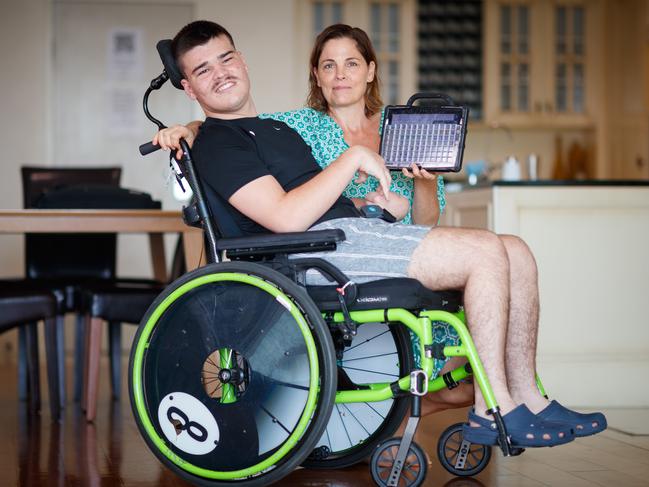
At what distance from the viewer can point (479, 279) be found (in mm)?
2061

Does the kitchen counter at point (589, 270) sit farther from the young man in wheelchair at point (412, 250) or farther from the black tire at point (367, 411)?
the young man in wheelchair at point (412, 250)

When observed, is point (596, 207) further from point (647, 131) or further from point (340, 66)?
point (647, 131)

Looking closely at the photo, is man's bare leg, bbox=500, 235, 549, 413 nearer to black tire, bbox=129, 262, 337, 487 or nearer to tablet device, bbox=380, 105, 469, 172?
tablet device, bbox=380, 105, 469, 172

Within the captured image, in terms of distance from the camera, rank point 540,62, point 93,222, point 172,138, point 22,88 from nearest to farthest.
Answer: point 172,138 → point 93,222 → point 22,88 → point 540,62

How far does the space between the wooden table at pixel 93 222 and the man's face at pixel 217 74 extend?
3.70 ft

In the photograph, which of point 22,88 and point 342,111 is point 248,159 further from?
point 22,88

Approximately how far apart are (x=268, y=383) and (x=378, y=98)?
3.88 ft

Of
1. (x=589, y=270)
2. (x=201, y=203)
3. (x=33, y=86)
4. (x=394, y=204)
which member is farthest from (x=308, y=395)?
(x=33, y=86)

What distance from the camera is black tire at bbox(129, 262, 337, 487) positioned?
6.51 ft

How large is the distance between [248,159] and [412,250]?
413 mm

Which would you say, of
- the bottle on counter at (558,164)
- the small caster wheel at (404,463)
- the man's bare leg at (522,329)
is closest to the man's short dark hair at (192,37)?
the man's bare leg at (522,329)

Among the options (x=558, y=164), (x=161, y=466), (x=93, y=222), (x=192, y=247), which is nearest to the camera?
(x=161, y=466)

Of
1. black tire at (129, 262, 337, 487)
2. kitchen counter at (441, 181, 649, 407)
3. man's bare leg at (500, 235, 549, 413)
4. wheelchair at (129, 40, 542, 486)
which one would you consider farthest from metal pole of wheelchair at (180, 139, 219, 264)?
kitchen counter at (441, 181, 649, 407)

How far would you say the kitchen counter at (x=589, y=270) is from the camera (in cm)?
376
